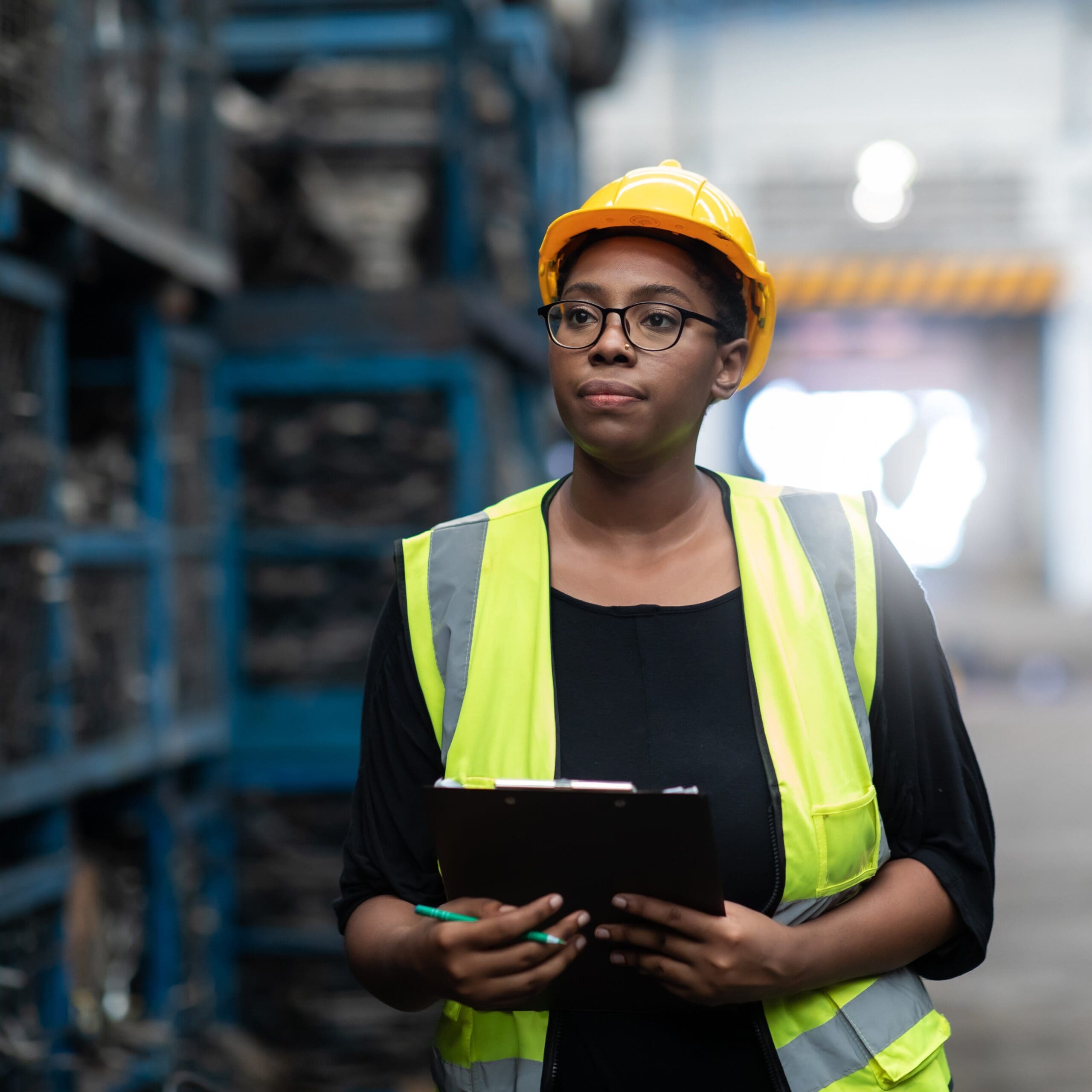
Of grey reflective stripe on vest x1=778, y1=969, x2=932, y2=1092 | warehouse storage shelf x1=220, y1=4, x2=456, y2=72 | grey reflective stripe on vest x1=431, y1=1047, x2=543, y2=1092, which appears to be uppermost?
warehouse storage shelf x1=220, y1=4, x2=456, y2=72

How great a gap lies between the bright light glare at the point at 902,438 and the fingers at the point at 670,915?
18.2 m

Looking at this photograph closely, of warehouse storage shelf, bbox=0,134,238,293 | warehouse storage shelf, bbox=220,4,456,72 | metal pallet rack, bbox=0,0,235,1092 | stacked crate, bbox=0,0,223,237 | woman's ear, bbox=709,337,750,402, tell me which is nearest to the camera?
woman's ear, bbox=709,337,750,402

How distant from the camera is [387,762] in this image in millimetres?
1788

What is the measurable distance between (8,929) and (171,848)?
1110mm

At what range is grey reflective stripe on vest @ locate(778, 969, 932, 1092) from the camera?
1.68 meters

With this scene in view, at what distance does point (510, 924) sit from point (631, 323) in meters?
0.76

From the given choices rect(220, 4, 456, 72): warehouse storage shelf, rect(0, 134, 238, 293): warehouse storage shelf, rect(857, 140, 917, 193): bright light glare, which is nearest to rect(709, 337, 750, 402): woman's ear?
rect(0, 134, 238, 293): warehouse storage shelf

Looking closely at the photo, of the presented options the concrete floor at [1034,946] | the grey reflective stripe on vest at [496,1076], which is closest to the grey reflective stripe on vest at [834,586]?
the grey reflective stripe on vest at [496,1076]

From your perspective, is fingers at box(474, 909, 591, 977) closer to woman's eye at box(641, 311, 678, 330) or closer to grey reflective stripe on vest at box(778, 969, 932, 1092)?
grey reflective stripe on vest at box(778, 969, 932, 1092)

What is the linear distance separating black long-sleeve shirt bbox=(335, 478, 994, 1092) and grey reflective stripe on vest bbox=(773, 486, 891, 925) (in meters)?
0.03

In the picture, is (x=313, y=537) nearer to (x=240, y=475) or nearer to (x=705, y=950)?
(x=240, y=475)

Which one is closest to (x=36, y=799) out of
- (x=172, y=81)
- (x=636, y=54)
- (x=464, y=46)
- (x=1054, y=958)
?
(x=172, y=81)

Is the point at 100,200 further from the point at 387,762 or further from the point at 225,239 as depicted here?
the point at 387,762

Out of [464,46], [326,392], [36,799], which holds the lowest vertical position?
[36,799]
